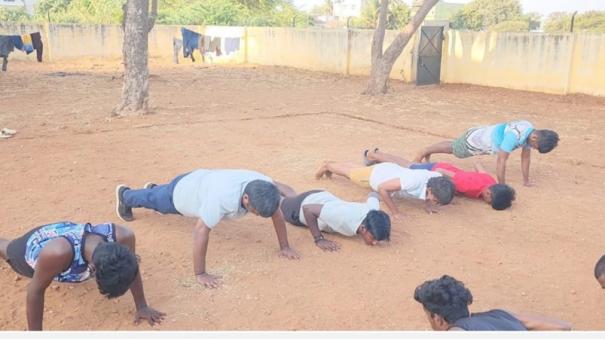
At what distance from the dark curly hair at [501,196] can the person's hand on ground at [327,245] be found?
1.56 m

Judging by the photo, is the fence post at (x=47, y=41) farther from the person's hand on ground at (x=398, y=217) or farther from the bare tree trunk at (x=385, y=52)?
the person's hand on ground at (x=398, y=217)

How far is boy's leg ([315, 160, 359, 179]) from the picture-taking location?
5406mm

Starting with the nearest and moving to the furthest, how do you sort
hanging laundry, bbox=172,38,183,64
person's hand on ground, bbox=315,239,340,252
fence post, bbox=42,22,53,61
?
person's hand on ground, bbox=315,239,340,252, fence post, bbox=42,22,53,61, hanging laundry, bbox=172,38,183,64

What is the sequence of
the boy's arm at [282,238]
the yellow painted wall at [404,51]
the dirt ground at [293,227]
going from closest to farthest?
the dirt ground at [293,227] → the boy's arm at [282,238] → the yellow painted wall at [404,51]

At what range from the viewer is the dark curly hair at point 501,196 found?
15.4 feet

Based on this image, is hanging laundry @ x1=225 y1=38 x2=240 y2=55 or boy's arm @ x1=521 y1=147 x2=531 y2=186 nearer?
boy's arm @ x1=521 y1=147 x2=531 y2=186

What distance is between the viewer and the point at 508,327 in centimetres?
226

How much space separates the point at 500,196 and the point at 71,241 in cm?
340

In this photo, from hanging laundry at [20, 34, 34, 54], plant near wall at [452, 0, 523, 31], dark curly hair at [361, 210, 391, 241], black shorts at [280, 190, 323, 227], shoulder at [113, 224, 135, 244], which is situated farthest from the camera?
plant near wall at [452, 0, 523, 31]

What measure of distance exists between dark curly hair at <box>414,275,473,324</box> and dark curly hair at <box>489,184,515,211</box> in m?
2.60

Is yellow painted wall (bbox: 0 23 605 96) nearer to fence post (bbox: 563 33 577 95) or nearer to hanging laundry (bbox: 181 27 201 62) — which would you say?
fence post (bbox: 563 33 577 95)

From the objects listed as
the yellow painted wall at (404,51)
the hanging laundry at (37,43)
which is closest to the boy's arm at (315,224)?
the yellow painted wall at (404,51)

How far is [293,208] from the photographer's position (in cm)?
432

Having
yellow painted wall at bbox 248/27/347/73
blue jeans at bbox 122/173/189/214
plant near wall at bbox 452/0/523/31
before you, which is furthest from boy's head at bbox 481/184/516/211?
plant near wall at bbox 452/0/523/31
